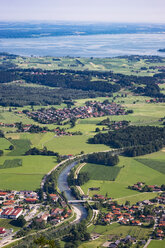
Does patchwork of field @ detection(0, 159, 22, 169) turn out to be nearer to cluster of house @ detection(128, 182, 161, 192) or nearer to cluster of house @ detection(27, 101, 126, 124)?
cluster of house @ detection(128, 182, 161, 192)

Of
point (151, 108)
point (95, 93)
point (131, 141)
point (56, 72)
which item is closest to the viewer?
point (131, 141)

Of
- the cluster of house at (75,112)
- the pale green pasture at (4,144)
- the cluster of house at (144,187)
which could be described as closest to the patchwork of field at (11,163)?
the pale green pasture at (4,144)

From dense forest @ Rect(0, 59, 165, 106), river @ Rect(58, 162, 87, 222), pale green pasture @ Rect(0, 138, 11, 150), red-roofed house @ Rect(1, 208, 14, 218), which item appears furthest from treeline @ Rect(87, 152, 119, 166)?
dense forest @ Rect(0, 59, 165, 106)

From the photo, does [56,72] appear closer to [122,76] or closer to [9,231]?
[122,76]

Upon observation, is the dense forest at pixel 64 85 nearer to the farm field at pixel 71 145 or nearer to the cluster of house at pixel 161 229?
the farm field at pixel 71 145

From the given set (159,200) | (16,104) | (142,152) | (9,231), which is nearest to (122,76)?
(16,104)

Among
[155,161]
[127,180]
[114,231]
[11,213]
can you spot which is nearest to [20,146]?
[127,180]
